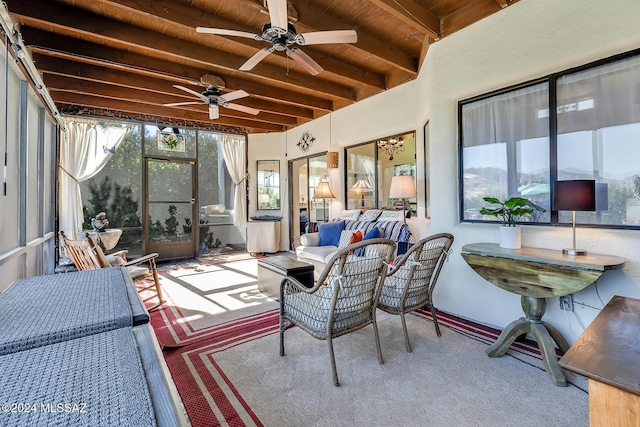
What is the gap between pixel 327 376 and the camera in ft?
6.54

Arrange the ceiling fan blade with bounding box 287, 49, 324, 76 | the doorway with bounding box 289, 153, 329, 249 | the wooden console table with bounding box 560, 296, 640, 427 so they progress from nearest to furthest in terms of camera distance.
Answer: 1. the wooden console table with bounding box 560, 296, 640, 427
2. the ceiling fan blade with bounding box 287, 49, 324, 76
3. the doorway with bounding box 289, 153, 329, 249

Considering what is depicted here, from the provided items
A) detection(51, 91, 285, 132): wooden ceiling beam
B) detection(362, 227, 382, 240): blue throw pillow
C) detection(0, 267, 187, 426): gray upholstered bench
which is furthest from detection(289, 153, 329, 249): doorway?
detection(0, 267, 187, 426): gray upholstered bench

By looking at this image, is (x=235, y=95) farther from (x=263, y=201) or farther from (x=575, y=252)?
(x=575, y=252)

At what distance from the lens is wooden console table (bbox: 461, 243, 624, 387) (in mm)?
1875

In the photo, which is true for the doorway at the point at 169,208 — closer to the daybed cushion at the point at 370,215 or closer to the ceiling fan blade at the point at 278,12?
the daybed cushion at the point at 370,215

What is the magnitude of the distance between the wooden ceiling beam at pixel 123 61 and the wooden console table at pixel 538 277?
Answer: 12.6 ft

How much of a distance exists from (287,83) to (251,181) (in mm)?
3108

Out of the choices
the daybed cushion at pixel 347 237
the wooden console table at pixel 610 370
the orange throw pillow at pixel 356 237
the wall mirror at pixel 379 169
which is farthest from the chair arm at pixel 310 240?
the wooden console table at pixel 610 370

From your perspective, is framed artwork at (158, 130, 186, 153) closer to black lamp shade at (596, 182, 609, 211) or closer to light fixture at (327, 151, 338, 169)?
light fixture at (327, 151, 338, 169)

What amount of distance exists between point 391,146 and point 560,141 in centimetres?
252

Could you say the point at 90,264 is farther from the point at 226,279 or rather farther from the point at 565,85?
the point at 565,85

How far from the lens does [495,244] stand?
254 centimetres

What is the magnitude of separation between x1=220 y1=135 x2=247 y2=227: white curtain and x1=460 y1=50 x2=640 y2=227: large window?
490 centimetres

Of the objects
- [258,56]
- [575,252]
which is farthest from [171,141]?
[575,252]
